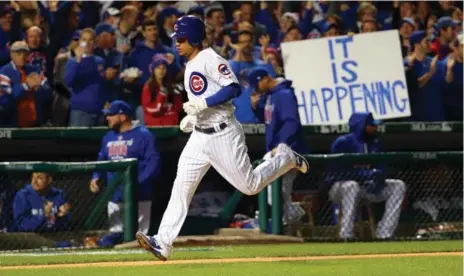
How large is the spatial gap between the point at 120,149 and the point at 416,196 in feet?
10.6

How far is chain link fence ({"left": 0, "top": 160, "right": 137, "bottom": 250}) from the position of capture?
1079cm

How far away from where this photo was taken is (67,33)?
1305 centimetres

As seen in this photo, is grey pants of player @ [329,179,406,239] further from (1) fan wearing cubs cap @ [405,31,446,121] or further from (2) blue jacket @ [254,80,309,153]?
(1) fan wearing cubs cap @ [405,31,446,121]

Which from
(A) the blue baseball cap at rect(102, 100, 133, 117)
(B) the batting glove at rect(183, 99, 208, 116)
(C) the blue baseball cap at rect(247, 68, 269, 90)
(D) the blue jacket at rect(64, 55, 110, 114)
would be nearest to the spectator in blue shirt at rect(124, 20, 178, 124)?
(D) the blue jacket at rect(64, 55, 110, 114)

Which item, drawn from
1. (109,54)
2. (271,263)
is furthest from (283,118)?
(271,263)

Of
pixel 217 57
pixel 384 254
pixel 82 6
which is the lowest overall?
pixel 384 254

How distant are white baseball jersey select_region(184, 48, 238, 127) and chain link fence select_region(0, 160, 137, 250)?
3158mm

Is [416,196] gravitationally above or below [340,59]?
below

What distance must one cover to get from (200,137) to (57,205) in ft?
10.6

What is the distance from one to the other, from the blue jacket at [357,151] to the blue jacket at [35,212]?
9.28 ft

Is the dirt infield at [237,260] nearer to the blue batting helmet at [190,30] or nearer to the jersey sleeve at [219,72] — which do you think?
the jersey sleeve at [219,72]

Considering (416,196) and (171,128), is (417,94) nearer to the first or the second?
(416,196)

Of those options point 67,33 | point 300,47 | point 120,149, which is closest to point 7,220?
point 120,149

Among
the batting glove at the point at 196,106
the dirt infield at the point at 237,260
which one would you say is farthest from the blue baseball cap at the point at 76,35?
Answer: the batting glove at the point at 196,106
